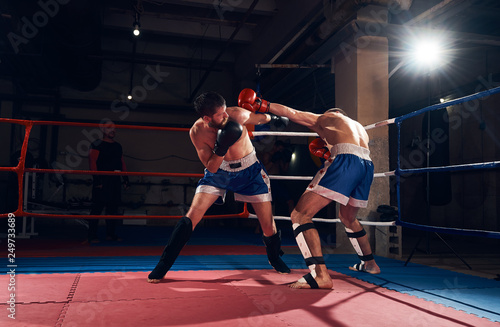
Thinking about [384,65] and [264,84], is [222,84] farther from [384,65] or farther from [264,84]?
[384,65]

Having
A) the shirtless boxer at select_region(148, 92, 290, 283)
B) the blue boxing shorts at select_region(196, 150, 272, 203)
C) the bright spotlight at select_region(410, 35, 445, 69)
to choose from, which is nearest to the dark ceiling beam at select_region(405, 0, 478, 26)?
the bright spotlight at select_region(410, 35, 445, 69)

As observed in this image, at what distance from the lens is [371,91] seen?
4.44 m

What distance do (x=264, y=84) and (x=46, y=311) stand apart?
6404 mm

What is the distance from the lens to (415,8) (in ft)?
15.7

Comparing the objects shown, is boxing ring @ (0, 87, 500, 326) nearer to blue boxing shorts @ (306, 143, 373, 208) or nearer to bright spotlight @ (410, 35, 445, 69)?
blue boxing shorts @ (306, 143, 373, 208)

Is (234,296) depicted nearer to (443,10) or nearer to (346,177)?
(346,177)

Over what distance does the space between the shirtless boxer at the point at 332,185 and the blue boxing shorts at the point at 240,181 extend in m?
0.32

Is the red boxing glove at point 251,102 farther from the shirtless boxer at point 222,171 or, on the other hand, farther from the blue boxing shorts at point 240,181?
the blue boxing shorts at point 240,181

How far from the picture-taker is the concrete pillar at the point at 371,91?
4.26 meters

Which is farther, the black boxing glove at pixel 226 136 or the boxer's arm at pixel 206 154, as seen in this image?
the boxer's arm at pixel 206 154

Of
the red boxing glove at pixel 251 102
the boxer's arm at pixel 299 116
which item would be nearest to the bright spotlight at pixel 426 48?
the boxer's arm at pixel 299 116

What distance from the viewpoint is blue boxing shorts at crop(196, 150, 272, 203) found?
2.66m

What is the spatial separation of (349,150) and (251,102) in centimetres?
70

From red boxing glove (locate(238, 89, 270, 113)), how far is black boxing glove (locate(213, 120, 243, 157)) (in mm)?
319
